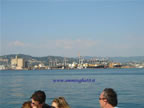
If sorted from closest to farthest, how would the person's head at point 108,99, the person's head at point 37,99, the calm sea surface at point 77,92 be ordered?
the person's head at point 108,99 < the person's head at point 37,99 < the calm sea surface at point 77,92

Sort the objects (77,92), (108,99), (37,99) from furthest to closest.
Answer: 1. (77,92)
2. (37,99)
3. (108,99)

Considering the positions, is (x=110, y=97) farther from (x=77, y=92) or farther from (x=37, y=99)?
(x=77, y=92)

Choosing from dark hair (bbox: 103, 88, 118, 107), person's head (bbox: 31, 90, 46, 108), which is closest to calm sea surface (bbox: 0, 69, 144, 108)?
person's head (bbox: 31, 90, 46, 108)

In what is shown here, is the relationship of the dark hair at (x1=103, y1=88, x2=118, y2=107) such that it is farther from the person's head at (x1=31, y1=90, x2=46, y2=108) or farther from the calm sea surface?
the calm sea surface

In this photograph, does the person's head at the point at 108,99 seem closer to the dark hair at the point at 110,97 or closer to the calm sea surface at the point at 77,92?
the dark hair at the point at 110,97

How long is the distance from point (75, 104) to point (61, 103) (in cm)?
1579

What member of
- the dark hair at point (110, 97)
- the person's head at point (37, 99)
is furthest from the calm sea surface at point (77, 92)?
the dark hair at point (110, 97)

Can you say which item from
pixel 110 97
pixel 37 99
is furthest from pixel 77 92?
pixel 110 97

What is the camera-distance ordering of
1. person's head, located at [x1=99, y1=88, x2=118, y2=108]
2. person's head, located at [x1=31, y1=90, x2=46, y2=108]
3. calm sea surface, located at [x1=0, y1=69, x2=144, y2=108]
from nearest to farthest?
person's head, located at [x1=99, y1=88, x2=118, y2=108] → person's head, located at [x1=31, y1=90, x2=46, y2=108] → calm sea surface, located at [x1=0, y1=69, x2=144, y2=108]

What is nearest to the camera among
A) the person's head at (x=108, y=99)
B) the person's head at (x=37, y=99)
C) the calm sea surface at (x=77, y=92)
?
the person's head at (x=108, y=99)

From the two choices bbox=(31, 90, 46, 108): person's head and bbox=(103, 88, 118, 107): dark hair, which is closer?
bbox=(103, 88, 118, 107): dark hair

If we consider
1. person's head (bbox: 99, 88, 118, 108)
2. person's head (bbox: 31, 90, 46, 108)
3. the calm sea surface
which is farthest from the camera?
the calm sea surface

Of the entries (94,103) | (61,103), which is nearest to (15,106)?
(94,103)

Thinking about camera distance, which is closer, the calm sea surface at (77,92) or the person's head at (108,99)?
the person's head at (108,99)
